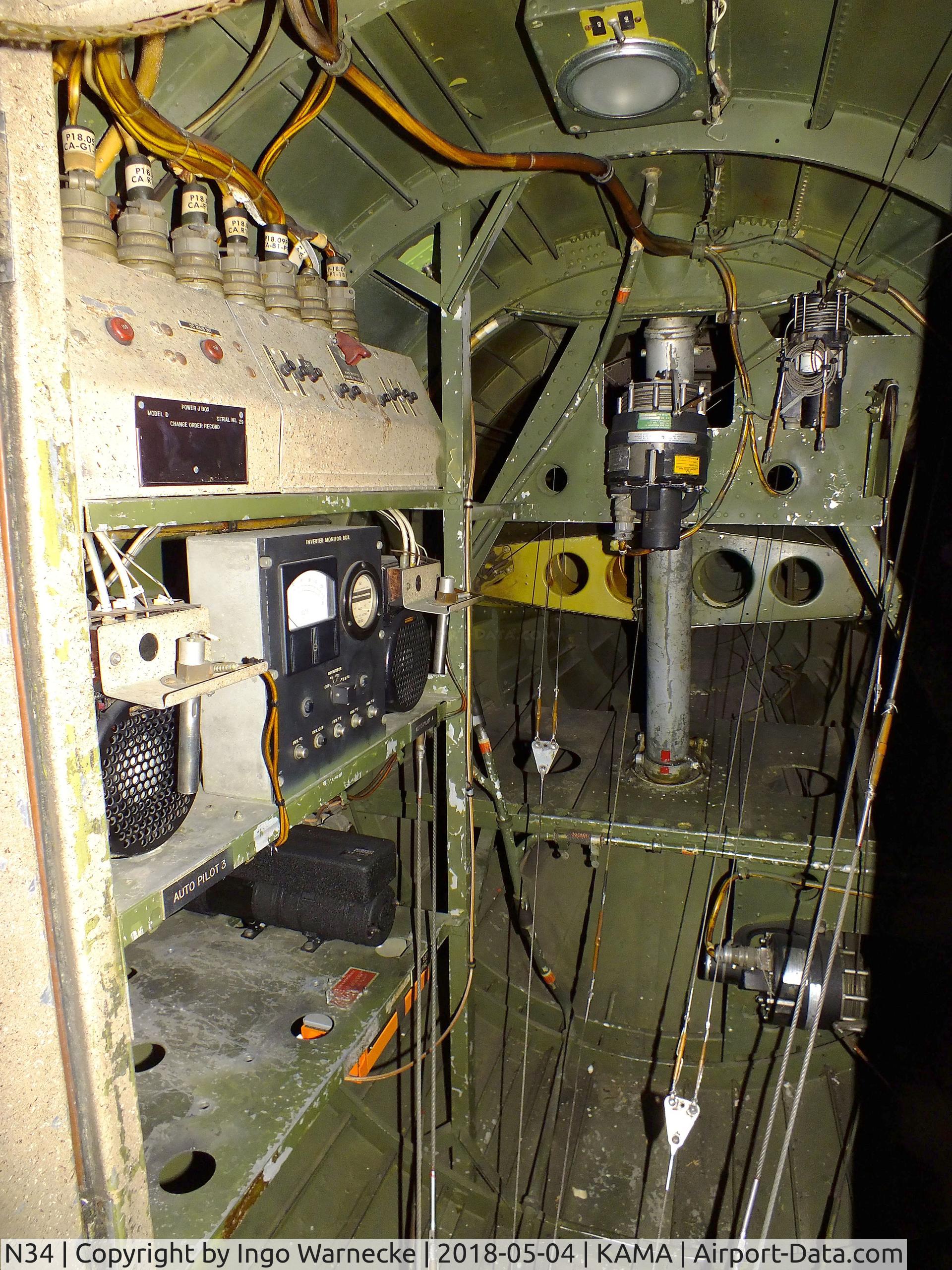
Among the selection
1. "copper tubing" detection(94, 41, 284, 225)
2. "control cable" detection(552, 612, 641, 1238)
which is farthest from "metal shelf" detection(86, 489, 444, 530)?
"control cable" detection(552, 612, 641, 1238)

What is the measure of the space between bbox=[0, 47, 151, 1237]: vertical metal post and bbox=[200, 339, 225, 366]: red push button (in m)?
0.51

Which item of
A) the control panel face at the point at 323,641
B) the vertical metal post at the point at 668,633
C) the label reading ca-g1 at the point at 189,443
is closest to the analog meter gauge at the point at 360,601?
the control panel face at the point at 323,641

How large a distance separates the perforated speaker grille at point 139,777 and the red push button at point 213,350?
26.8 inches

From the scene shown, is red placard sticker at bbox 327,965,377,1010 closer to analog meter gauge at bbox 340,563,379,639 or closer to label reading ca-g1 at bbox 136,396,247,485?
analog meter gauge at bbox 340,563,379,639

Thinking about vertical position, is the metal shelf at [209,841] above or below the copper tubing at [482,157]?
below

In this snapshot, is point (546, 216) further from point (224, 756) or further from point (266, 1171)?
point (266, 1171)

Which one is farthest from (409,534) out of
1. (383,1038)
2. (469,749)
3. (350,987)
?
(383,1038)

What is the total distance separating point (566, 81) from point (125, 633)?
1.85 metres

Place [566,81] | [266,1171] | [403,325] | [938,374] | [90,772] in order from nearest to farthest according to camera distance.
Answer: [90,772]
[266,1171]
[566,81]
[938,374]
[403,325]

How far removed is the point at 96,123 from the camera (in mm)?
1621

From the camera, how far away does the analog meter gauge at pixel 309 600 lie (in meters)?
1.60

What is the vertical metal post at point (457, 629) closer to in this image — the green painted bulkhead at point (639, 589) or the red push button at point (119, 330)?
the green painted bulkhead at point (639, 589)

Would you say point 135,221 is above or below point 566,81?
below

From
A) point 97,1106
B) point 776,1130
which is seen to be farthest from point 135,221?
point 776,1130
